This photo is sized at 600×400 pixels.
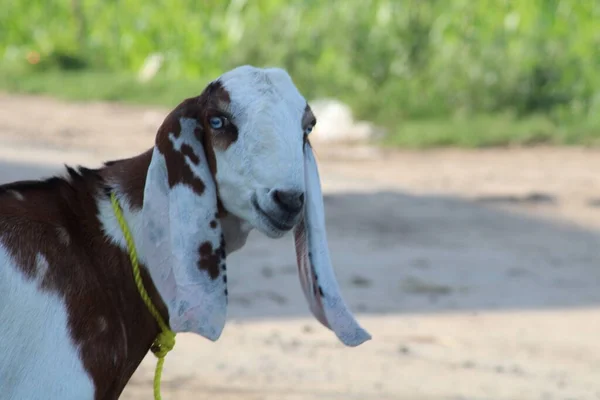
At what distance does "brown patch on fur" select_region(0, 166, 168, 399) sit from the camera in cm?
281

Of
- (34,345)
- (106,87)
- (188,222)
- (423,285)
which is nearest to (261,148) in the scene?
(188,222)

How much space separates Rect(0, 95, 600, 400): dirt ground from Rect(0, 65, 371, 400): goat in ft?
6.65

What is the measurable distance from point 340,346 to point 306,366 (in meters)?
0.42

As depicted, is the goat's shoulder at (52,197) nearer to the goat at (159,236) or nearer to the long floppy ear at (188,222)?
the goat at (159,236)

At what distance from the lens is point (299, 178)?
2852 mm

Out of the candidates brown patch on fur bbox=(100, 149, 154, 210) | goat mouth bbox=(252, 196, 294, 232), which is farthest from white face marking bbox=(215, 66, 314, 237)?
brown patch on fur bbox=(100, 149, 154, 210)

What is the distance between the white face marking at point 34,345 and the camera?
2701 mm

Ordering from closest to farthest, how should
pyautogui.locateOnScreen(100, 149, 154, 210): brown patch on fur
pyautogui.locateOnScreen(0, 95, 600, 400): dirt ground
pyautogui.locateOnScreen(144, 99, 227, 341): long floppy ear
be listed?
pyautogui.locateOnScreen(144, 99, 227, 341): long floppy ear < pyautogui.locateOnScreen(100, 149, 154, 210): brown patch on fur < pyautogui.locateOnScreen(0, 95, 600, 400): dirt ground

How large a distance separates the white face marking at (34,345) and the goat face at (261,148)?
49cm

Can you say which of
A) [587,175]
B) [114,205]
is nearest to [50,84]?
[587,175]

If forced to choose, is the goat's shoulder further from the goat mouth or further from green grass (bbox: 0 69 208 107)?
green grass (bbox: 0 69 208 107)

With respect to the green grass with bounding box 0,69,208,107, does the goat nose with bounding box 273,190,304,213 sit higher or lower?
lower

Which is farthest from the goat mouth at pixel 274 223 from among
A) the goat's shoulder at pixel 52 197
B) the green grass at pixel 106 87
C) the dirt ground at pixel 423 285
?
the green grass at pixel 106 87

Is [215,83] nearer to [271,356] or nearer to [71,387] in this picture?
[71,387]
